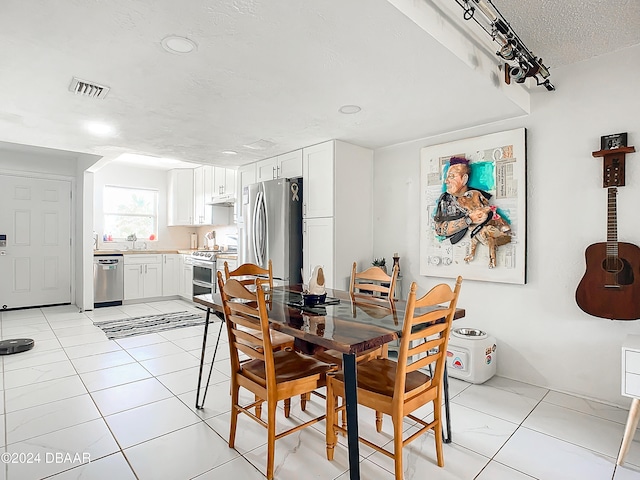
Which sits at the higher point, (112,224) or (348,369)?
(112,224)

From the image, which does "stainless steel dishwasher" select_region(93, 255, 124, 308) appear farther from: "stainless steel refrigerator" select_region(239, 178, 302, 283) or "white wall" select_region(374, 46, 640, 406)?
"white wall" select_region(374, 46, 640, 406)

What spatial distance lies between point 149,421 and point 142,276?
4556 mm

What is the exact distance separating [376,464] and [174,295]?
5.75 metres

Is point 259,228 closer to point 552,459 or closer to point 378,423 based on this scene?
point 378,423

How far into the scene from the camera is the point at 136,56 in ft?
6.72

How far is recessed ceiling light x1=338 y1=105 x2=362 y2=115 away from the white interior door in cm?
550

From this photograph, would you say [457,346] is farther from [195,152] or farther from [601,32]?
[195,152]

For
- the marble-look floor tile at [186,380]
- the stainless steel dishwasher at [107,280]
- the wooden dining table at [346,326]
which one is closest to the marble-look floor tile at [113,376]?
the marble-look floor tile at [186,380]

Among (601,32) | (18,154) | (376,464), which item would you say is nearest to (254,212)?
(376,464)

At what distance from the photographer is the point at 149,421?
2.37m

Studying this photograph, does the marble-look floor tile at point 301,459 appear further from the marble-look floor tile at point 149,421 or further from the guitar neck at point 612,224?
the guitar neck at point 612,224

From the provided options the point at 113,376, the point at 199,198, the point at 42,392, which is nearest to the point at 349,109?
the point at 113,376

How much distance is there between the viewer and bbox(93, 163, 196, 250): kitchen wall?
6.54m

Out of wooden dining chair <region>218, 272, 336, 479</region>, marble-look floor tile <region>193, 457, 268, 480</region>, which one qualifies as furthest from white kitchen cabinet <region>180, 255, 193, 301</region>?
marble-look floor tile <region>193, 457, 268, 480</region>
